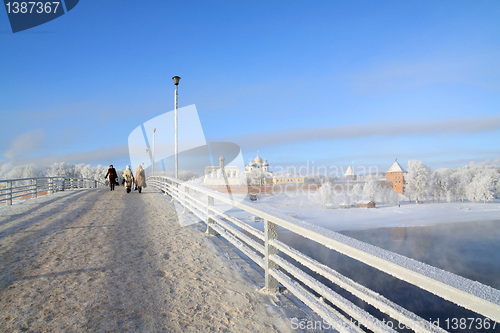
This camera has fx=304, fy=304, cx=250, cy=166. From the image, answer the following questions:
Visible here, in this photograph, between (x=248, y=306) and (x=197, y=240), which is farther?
(x=197, y=240)

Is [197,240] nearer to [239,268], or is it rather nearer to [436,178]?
[239,268]

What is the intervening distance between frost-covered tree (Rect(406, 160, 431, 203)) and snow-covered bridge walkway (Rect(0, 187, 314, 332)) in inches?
3725

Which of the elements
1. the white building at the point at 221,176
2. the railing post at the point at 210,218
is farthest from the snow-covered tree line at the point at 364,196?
the railing post at the point at 210,218

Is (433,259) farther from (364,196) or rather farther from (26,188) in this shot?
(364,196)

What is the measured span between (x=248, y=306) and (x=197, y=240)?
12.1ft

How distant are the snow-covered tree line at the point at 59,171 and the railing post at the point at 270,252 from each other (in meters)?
95.9

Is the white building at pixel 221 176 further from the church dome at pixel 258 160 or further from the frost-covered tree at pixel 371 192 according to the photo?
the frost-covered tree at pixel 371 192

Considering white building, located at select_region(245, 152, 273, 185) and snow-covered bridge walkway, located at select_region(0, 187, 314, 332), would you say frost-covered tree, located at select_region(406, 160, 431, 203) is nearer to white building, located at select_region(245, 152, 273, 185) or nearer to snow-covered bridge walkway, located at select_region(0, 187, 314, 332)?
white building, located at select_region(245, 152, 273, 185)

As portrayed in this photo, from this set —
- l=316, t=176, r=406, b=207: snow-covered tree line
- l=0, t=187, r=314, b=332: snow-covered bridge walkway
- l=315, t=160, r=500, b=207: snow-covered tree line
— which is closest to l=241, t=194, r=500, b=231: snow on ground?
l=315, t=160, r=500, b=207: snow-covered tree line

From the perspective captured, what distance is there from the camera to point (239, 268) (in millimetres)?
5266

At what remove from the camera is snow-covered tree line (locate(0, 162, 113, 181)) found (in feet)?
303

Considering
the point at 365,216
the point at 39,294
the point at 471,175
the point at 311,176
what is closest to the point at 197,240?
the point at 39,294

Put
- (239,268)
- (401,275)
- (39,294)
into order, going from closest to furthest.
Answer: (401,275) → (39,294) → (239,268)

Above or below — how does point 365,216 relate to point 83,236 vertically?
below
